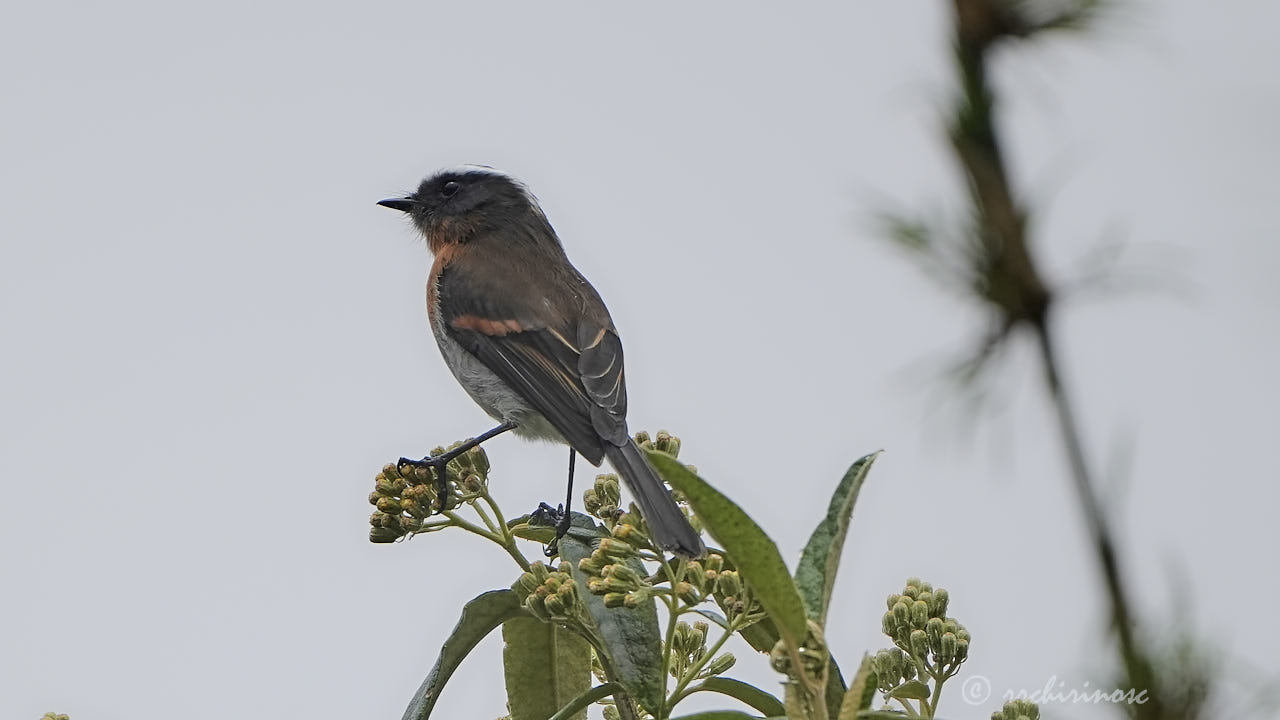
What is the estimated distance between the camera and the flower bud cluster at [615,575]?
2551 mm

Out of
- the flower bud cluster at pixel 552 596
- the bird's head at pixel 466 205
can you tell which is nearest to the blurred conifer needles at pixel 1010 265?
the flower bud cluster at pixel 552 596

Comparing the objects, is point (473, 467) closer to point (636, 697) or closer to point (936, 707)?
point (636, 697)

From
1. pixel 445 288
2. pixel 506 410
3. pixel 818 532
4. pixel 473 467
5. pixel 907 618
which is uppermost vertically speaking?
pixel 445 288

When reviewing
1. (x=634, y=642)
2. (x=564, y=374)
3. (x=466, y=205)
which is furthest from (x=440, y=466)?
(x=466, y=205)

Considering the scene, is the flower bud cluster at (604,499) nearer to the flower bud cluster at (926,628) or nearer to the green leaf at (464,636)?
the green leaf at (464,636)

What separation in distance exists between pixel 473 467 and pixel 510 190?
4321mm

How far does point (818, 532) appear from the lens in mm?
2143

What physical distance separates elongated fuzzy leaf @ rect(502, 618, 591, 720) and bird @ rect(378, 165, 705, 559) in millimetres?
1010

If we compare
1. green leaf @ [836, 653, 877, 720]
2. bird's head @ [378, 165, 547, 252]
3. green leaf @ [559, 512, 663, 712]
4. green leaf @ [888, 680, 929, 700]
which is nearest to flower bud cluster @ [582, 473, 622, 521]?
green leaf @ [559, 512, 663, 712]

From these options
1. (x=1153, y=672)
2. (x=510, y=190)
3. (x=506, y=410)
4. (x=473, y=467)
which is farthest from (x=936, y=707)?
(x=510, y=190)

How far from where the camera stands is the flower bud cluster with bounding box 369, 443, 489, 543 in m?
3.31

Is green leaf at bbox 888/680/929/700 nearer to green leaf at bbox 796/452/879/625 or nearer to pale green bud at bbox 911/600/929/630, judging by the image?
pale green bud at bbox 911/600/929/630

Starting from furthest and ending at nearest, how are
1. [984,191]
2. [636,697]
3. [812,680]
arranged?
[636,697]
[812,680]
[984,191]

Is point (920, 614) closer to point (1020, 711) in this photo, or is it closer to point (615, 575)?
point (1020, 711)
